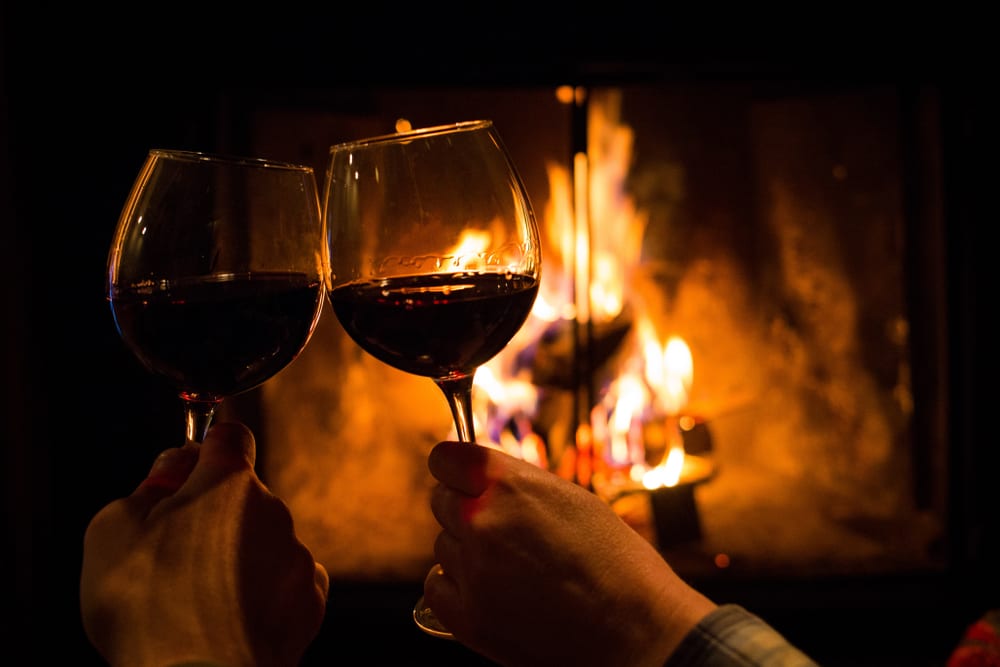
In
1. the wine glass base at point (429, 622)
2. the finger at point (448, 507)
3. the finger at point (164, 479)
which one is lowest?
the wine glass base at point (429, 622)

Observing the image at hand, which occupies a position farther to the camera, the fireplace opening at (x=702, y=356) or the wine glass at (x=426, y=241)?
the fireplace opening at (x=702, y=356)

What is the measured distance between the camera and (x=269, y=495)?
29.6 inches

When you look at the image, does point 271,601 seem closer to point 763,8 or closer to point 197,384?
point 197,384

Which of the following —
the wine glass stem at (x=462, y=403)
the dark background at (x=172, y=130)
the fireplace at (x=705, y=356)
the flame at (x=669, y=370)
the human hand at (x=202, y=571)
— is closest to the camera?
the human hand at (x=202, y=571)

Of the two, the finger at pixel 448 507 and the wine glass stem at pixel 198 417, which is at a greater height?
the wine glass stem at pixel 198 417

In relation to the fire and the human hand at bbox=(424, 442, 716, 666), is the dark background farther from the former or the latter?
the human hand at bbox=(424, 442, 716, 666)

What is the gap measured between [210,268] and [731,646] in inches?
19.1

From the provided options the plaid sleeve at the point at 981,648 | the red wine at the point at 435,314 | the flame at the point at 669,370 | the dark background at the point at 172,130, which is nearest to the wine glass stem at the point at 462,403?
the red wine at the point at 435,314

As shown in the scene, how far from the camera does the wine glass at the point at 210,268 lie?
71 cm

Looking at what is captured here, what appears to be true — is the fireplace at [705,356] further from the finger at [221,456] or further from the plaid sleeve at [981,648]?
the finger at [221,456]

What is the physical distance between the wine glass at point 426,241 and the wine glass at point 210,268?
48 millimetres

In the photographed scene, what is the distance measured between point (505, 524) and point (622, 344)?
4.87 feet

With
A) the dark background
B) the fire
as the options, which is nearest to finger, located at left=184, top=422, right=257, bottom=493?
the dark background

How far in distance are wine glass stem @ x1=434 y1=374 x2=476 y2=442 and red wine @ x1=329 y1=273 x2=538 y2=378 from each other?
0.02 metres
